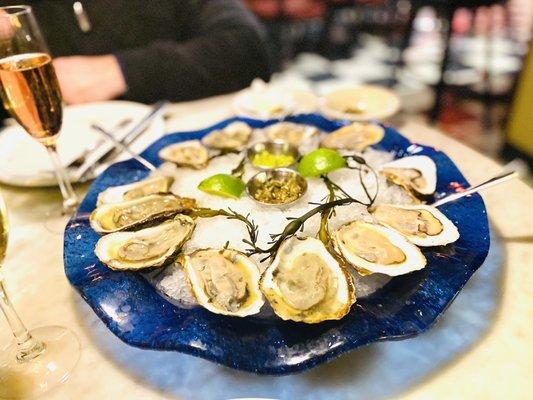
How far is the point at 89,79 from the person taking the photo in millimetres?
1534

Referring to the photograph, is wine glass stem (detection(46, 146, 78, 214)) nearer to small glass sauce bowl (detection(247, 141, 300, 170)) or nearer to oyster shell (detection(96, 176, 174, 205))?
oyster shell (detection(96, 176, 174, 205))

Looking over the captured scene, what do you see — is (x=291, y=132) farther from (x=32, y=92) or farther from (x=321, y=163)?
(x=32, y=92)

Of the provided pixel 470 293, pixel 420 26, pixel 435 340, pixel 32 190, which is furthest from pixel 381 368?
pixel 420 26

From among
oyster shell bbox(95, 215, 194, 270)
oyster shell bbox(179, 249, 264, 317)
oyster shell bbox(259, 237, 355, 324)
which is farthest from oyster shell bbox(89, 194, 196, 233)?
oyster shell bbox(259, 237, 355, 324)

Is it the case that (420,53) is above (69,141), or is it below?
below

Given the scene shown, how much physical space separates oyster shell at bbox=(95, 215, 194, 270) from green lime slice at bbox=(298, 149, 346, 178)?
0.88 ft

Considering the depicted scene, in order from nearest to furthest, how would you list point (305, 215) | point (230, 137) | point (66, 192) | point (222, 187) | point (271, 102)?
1. point (305, 215)
2. point (222, 187)
3. point (66, 192)
4. point (230, 137)
5. point (271, 102)

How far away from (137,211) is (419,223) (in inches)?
20.9

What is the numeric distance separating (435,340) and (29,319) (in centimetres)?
67

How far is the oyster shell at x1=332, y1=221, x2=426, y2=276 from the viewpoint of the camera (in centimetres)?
66

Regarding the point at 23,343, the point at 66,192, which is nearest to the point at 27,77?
the point at 66,192

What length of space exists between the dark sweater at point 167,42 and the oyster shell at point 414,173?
1027 millimetres

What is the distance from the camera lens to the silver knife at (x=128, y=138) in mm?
1043

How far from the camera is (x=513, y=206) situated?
905 mm
